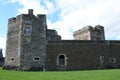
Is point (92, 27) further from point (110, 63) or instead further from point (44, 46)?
point (44, 46)

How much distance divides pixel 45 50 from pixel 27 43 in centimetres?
254

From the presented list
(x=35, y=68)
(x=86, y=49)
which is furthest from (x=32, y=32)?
(x=86, y=49)

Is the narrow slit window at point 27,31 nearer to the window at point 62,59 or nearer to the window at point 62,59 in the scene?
the window at point 62,59

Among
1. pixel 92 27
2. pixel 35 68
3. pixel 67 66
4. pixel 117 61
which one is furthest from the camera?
pixel 92 27

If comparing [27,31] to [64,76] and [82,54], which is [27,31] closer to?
[82,54]

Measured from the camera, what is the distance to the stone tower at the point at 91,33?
44.4m

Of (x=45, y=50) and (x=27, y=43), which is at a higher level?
(x=27, y=43)

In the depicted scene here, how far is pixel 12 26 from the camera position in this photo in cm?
3002

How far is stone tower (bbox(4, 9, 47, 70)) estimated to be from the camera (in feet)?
91.7

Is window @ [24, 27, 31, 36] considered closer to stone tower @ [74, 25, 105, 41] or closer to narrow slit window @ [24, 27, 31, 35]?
narrow slit window @ [24, 27, 31, 35]

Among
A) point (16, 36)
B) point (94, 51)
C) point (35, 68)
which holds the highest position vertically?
point (16, 36)

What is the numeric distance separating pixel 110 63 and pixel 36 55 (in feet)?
34.6

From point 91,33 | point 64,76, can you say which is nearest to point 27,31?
point 64,76

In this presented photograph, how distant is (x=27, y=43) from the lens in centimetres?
2836
